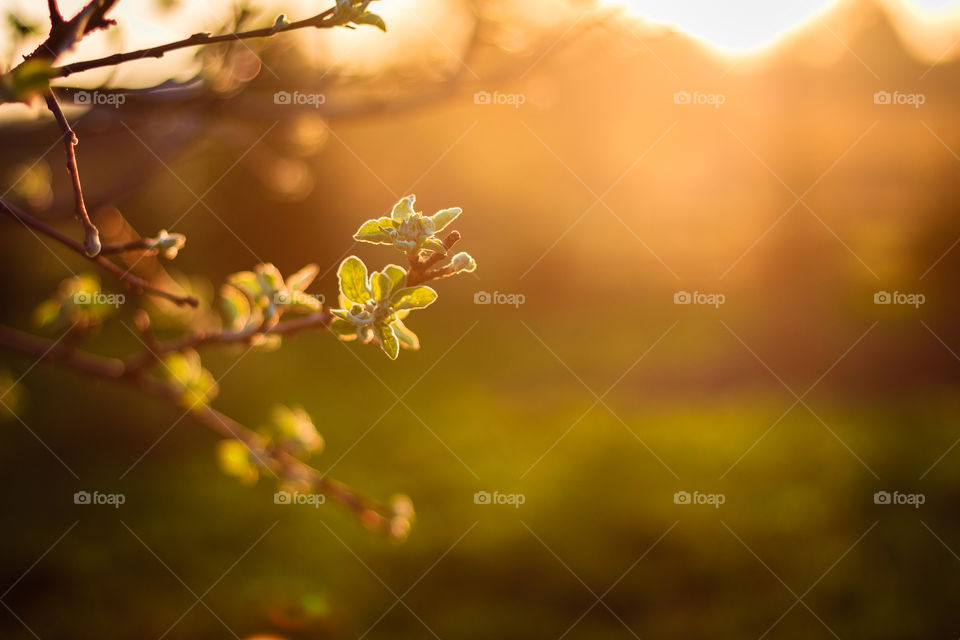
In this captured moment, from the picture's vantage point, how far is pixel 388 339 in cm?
86

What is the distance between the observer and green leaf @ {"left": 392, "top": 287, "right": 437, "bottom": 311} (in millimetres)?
875

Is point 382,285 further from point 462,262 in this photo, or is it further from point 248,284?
point 248,284

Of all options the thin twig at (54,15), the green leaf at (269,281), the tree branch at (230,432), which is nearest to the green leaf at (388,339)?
the green leaf at (269,281)

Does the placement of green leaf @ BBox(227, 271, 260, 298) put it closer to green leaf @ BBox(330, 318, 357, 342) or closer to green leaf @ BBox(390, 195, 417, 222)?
green leaf @ BBox(330, 318, 357, 342)

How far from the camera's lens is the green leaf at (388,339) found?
842 millimetres

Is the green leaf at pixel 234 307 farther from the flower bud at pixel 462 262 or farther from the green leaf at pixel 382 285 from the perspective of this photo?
the flower bud at pixel 462 262

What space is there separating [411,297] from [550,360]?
7.76 m

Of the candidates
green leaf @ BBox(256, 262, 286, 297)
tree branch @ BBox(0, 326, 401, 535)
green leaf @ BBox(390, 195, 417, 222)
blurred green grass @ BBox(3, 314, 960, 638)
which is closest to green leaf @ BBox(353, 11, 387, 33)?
green leaf @ BBox(390, 195, 417, 222)

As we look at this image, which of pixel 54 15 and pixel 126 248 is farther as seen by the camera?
pixel 126 248

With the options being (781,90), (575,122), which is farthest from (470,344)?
(781,90)

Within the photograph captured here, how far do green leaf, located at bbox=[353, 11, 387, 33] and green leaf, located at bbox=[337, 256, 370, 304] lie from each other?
32 cm

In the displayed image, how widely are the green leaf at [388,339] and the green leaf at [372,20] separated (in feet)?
1.30

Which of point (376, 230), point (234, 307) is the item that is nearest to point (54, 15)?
point (376, 230)

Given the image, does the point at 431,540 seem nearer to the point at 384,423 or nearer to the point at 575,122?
the point at 384,423
